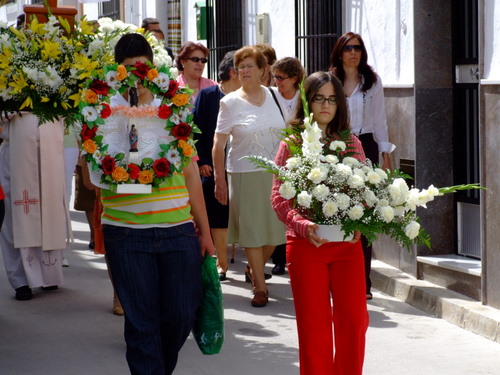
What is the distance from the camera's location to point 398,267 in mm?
10258

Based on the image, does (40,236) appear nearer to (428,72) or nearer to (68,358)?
(68,358)

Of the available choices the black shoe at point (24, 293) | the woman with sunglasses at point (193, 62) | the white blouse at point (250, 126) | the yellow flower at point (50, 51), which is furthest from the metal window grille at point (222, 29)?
the yellow flower at point (50, 51)

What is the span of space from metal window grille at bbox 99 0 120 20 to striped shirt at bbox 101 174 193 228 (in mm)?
18171

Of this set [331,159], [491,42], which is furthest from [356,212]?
[491,42]

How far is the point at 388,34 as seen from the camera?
1061cm

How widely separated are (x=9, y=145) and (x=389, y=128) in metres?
3.34

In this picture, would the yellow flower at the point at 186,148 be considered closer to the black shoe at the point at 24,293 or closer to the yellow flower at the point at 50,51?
the yellow flower at the point at 50,51

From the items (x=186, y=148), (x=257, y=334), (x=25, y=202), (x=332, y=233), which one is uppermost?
(x=186, y=148)

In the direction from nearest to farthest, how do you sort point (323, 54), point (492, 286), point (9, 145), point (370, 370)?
1. point (370, 370)
2. point (492, 286)
3. point (9, 145)
4. point (323, 54)

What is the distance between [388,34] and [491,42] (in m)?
2.33

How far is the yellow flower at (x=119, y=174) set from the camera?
560 cm

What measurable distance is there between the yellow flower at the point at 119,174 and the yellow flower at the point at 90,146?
17 centimetres

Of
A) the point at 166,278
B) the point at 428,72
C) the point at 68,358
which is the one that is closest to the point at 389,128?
the point at 428,72

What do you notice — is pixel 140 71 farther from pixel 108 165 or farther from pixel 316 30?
pixel 316 30
